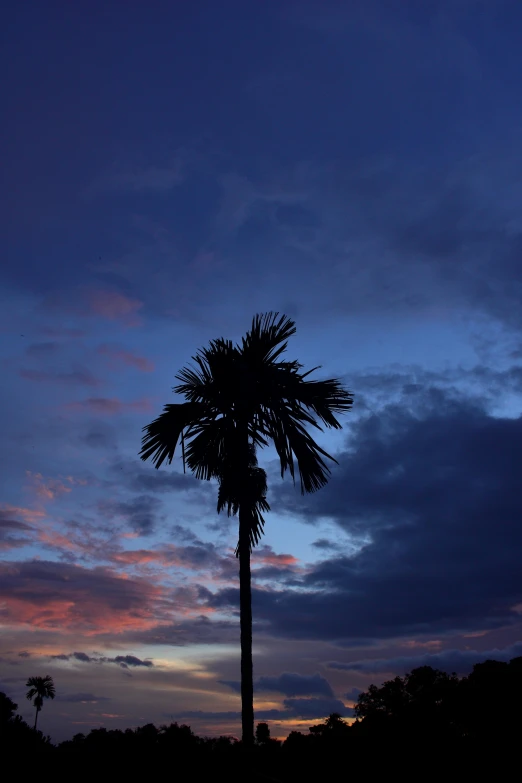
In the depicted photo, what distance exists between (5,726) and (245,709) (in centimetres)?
493

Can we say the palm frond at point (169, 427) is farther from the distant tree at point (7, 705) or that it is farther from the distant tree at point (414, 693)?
the distant tree at point (414, 693)

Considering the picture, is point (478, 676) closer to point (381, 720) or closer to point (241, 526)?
point (381, 720)

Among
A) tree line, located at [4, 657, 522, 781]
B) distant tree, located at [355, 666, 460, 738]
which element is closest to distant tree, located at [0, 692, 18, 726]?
tree line, located at [4, 657, 522, 781]

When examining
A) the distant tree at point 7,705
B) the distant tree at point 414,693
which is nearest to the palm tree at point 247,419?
the distant tree at point 7,705

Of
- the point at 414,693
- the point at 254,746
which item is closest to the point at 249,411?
the point at 254,746

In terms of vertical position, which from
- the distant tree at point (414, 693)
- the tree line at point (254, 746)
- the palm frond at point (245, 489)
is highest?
the palm frond at point (245, 489)

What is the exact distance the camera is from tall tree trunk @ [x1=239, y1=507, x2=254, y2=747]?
1402cm

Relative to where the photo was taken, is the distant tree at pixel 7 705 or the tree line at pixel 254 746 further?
the distant tree at pixel 7 705

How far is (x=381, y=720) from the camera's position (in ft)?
50.7

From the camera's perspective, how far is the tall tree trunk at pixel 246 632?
1402cm

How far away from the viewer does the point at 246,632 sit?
1503cm

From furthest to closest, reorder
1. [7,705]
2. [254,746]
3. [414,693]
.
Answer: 1. [414,693]
2. [7,705]
3. [254,746]

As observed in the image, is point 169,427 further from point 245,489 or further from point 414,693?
point 414,693

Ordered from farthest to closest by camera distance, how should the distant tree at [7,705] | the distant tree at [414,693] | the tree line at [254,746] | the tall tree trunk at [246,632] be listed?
the distant tree at [414,693] → the distant tree at [7,705] → the tall tree trunk at [246,632] → the tree line at [254,746]
